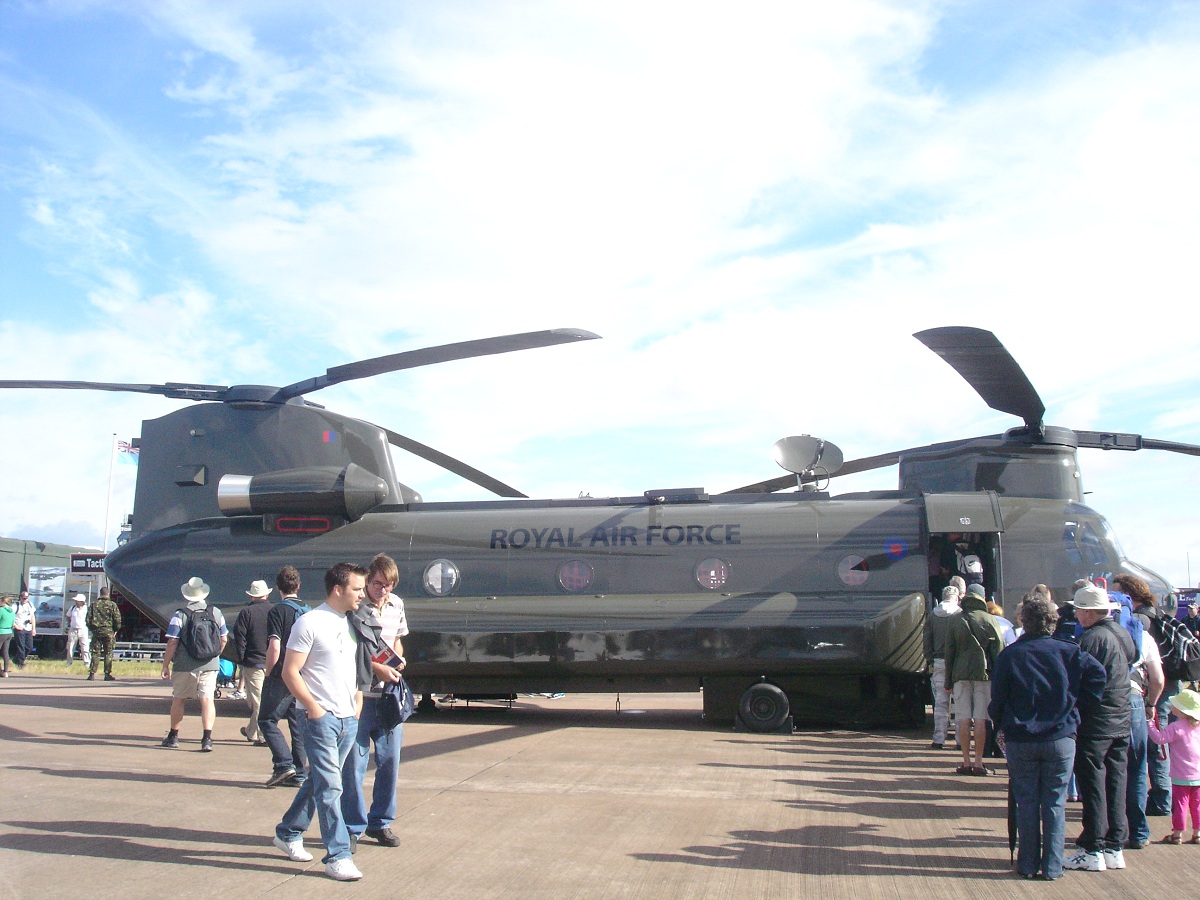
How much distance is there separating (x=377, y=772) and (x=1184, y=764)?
16.9ft

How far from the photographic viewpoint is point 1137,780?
252 inches

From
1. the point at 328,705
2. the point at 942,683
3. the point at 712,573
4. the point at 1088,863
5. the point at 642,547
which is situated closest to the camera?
the point at 328,705

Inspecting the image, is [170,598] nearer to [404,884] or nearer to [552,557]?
[552,557]

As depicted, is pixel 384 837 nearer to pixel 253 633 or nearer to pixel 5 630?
pixel 253 633

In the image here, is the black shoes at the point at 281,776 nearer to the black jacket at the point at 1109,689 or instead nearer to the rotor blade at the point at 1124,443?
the black jacket at the point at 1109,689

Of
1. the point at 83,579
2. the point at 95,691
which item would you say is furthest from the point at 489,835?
the point at 83,579

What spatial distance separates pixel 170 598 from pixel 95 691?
Result: 4838 millimetres

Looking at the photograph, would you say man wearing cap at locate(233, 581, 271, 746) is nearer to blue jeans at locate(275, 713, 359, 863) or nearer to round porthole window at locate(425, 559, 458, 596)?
round porthole window at locate(425, 559, 458, 596)

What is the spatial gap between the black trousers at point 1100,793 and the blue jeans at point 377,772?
406 centimetres

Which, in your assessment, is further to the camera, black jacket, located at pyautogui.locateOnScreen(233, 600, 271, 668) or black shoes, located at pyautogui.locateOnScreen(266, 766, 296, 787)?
black jacket, located at pyautogui.locateOnScreen(233, 600, 271, 668)

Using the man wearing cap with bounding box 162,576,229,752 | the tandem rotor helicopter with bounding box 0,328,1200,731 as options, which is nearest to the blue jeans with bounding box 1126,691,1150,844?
the tandem rotor helicopter with bounding box 0,328,1200,731

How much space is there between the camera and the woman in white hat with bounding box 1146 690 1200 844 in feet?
21.1

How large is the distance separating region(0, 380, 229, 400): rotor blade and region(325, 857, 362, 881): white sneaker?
30.8ft

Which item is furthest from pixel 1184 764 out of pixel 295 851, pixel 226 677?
pixel 226 677
